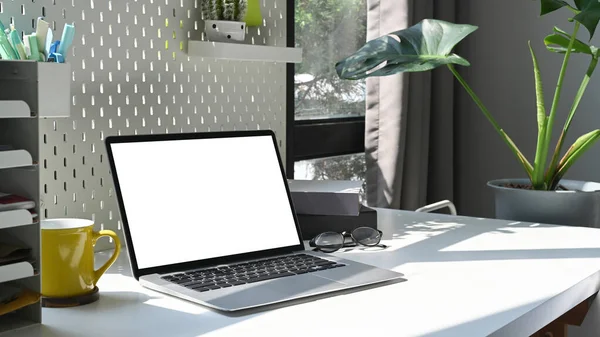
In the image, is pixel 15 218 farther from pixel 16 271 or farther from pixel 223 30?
pixel 223 30

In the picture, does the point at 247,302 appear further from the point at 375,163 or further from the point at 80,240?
the point at 375,163

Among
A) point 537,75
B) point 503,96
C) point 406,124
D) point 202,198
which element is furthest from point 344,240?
point 503,96

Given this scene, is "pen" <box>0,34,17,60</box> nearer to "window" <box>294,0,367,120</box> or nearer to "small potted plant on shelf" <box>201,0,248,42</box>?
"small potted plant on shelf" <box>201,0,248,42</box>

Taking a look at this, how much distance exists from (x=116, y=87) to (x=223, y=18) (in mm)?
259

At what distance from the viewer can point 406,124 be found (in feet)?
7.20

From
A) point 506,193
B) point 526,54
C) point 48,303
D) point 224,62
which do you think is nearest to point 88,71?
point 224,62

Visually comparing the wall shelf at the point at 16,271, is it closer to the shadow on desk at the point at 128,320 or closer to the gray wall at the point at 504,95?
the shadow on desk at the point at 128,320

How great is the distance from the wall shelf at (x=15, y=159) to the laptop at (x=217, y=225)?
25cm

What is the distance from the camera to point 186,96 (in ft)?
4.70

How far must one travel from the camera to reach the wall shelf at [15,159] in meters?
0.81

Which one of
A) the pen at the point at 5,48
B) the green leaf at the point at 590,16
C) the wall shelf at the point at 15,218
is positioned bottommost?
the wall shelf at the point at 15,218

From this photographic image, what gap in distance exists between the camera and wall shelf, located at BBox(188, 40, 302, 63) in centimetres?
139

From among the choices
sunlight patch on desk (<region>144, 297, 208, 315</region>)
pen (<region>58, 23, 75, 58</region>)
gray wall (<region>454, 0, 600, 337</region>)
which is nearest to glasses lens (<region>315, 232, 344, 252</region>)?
sunlight patch on desk (<region>144, 297, 208, 315</region>)

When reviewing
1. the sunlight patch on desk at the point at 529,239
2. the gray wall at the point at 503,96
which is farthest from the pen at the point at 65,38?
the gray wall at the point at 503,96
